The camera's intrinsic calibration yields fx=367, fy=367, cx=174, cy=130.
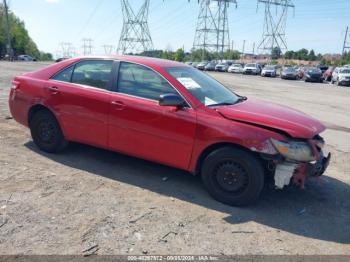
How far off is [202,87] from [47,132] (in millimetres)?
2466

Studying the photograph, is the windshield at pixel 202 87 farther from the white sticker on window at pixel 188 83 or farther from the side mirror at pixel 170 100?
the side mirror at pixel 170 100

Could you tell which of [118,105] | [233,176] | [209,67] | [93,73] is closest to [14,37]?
[209,67]

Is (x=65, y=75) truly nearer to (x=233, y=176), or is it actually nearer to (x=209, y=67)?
(x=233, y=176)

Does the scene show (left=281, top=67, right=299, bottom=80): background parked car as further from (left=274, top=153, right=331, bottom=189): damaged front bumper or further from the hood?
(left=274, top=153, right=331, bottom=189): damaged front bumper

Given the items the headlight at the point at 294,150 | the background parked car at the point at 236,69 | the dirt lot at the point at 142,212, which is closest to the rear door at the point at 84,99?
the dirt lot at the point at 142,212

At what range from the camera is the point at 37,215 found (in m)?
3.76

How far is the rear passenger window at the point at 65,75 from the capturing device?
540cm

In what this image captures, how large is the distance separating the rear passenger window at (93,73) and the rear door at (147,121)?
0.23m

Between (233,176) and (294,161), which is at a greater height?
(294,161)

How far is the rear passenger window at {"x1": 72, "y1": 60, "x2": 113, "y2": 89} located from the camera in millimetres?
5094

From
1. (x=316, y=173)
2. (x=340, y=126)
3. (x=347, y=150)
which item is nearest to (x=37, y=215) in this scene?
(x=316, y=173)

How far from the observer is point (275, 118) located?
4262mm

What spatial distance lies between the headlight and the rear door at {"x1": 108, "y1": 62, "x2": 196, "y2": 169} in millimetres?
990

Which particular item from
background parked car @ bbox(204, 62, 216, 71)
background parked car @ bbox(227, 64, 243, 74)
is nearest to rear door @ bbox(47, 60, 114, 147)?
background parked car @ bbox(227, 64, 243, 74)
